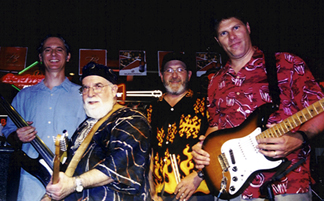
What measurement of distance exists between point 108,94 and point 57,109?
1.00 m

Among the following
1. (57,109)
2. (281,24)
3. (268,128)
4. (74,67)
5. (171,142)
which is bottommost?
(171,142)

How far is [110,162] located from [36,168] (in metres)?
1.31

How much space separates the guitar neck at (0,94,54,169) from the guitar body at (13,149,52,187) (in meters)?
0.07

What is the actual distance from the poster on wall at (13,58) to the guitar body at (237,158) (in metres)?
7.44

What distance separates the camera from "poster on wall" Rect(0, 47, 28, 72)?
7.55m

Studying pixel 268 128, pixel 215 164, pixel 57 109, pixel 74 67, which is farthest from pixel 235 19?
pixel 74 67

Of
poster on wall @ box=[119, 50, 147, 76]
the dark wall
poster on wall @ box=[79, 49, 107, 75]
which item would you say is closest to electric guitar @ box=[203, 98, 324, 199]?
the dark wall

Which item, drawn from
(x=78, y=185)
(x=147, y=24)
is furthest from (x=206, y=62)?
(x=78, y=185)

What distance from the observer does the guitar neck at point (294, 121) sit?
1.69 meters

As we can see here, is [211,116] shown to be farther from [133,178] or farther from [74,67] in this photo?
[74,67]

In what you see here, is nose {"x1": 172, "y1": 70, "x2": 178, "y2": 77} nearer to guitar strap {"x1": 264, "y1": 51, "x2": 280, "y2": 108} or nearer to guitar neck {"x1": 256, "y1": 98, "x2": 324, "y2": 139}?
guitar strap {"x1": 264, "y1": 51, "x2": 280, "y2": 108}

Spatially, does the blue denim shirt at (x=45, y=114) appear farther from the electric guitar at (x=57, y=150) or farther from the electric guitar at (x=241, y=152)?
the electric guitar at (x=241, y=152)

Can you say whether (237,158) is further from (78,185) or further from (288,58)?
(78,185)

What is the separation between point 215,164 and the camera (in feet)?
7.22
